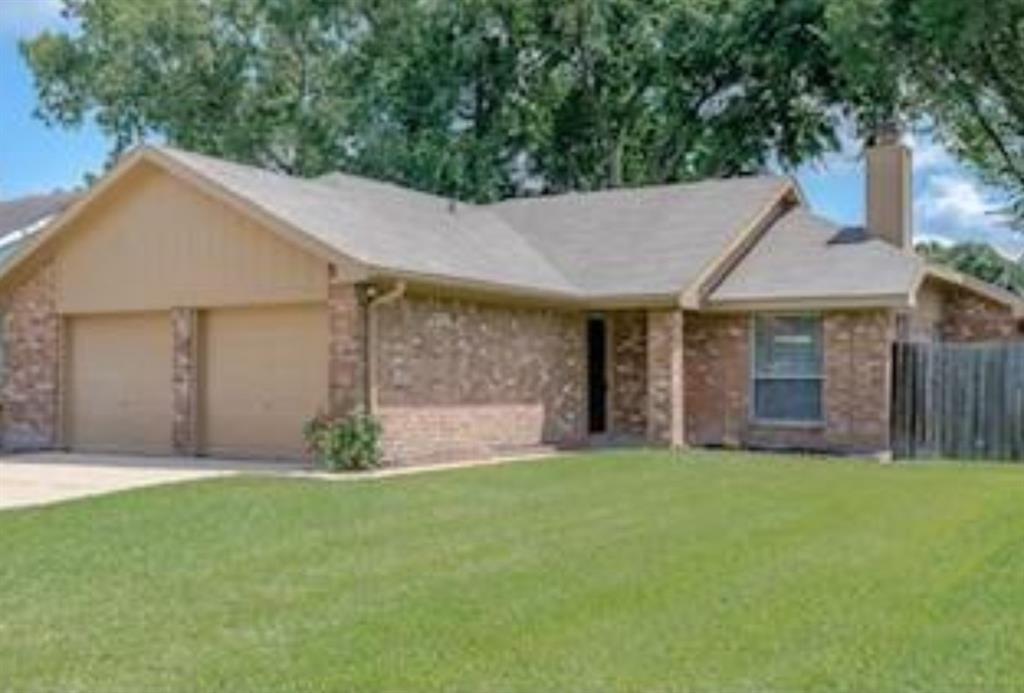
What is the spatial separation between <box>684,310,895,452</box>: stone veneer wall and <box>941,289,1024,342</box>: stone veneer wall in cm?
512

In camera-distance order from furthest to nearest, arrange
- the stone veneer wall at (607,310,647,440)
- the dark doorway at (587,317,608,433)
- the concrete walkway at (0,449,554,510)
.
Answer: the dark doorway at (587,317,608,433), the stone veneer wall at (607,310,647,440), the concrete walkway at (0,449,554,510)

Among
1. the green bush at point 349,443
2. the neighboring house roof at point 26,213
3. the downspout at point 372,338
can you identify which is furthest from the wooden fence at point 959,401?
the neighboring house roof at point 26,213

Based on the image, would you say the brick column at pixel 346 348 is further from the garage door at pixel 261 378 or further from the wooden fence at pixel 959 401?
the wooden fence at pixel 959 401

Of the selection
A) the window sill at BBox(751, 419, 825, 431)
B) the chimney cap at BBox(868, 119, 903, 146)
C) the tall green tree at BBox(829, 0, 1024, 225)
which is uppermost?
the tall green tree at BBox(829, 0, 1024, 225)

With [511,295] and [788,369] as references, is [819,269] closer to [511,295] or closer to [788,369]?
[788,369]

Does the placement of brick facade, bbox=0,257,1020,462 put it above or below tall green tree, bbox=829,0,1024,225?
below

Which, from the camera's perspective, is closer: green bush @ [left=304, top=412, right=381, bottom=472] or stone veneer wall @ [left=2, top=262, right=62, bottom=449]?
green bush @ [left=304, top=412, right=381, bottom=472]

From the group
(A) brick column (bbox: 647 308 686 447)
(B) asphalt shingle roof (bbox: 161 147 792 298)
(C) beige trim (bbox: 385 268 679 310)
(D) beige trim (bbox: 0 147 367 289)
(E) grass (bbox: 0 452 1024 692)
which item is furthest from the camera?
(A) brick column (bbox: 647 308 686 447)

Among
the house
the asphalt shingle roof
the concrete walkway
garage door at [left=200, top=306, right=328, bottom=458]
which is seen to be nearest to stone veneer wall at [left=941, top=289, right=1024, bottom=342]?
the house

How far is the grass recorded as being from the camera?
6.37 m

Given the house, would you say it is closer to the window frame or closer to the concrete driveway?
the window frame

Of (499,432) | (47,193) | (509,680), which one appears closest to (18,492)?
(499,432)

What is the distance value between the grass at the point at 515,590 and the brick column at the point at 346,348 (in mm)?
3389

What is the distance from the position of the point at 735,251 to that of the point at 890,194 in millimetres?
3149
